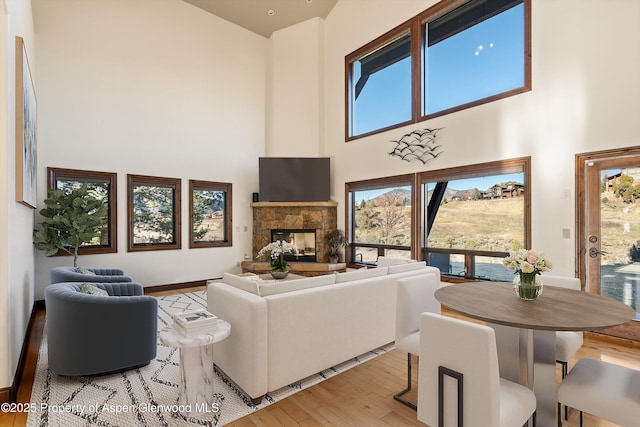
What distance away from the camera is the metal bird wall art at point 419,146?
17.8 ft

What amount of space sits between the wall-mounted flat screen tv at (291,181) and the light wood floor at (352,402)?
446cm

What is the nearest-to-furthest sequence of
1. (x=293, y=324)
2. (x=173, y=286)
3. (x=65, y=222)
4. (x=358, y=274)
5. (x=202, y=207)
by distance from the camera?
(x=293, y=324), (x=358, y=274), (x=65, y=222), (x=173, y=286), (x=202, y=207)

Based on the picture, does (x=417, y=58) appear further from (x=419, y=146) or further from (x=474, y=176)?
(x=474, y=176)

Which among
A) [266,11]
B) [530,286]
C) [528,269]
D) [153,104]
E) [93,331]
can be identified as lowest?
[93,331]

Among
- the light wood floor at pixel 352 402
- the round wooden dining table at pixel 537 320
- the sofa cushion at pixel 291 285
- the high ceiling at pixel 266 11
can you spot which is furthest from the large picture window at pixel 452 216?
the high ceiling at pixel 266 11

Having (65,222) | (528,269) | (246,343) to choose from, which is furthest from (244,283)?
(65,222)

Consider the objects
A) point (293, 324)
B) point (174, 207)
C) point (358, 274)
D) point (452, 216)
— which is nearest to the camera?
point (293, 324)

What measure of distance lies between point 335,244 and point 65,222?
4.71 m

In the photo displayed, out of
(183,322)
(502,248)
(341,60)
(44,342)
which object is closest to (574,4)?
(502,248)

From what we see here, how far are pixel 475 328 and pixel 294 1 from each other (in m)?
7.41

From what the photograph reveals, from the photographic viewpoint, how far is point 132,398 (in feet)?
8.00

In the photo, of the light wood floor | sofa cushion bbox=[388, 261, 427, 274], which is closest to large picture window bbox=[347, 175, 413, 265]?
sofa cushion bbox=[388, 261, 427, 274]

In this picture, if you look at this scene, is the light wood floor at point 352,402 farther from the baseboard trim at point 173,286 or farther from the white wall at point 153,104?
the white wall at point 153,104

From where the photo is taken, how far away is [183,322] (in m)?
2.26
